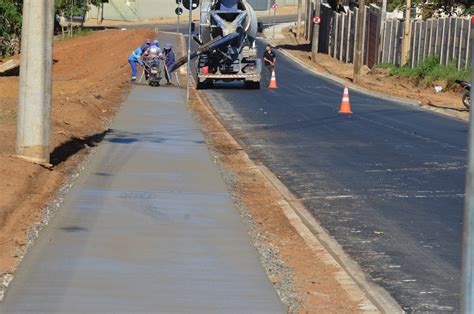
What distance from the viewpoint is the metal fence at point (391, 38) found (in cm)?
4678

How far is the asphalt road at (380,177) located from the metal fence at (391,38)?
11.0m

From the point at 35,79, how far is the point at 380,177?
5800mm

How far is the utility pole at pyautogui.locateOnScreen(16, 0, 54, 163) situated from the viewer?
16500 mm

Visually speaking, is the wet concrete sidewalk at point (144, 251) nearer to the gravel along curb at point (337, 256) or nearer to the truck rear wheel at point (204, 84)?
the gravel along curb at point (337, 256)

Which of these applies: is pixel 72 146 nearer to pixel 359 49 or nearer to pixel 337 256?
pixel 337 256

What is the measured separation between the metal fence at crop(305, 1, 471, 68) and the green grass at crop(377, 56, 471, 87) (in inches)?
20.1

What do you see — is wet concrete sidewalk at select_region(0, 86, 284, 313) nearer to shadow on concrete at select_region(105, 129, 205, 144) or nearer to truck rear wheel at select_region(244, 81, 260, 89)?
shadow on concrete at select_region(105, 129, 205, 144)

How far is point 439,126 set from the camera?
28.2m

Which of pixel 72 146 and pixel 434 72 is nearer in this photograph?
pixel 72 146

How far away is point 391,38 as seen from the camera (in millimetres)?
58906

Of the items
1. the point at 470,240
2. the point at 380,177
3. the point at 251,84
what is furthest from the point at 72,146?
the point at 251,84

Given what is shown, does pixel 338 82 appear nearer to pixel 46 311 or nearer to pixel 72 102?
pixel 72 102

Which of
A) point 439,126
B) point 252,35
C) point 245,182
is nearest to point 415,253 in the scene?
point 245,182

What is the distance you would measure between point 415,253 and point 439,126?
16.8 metres
